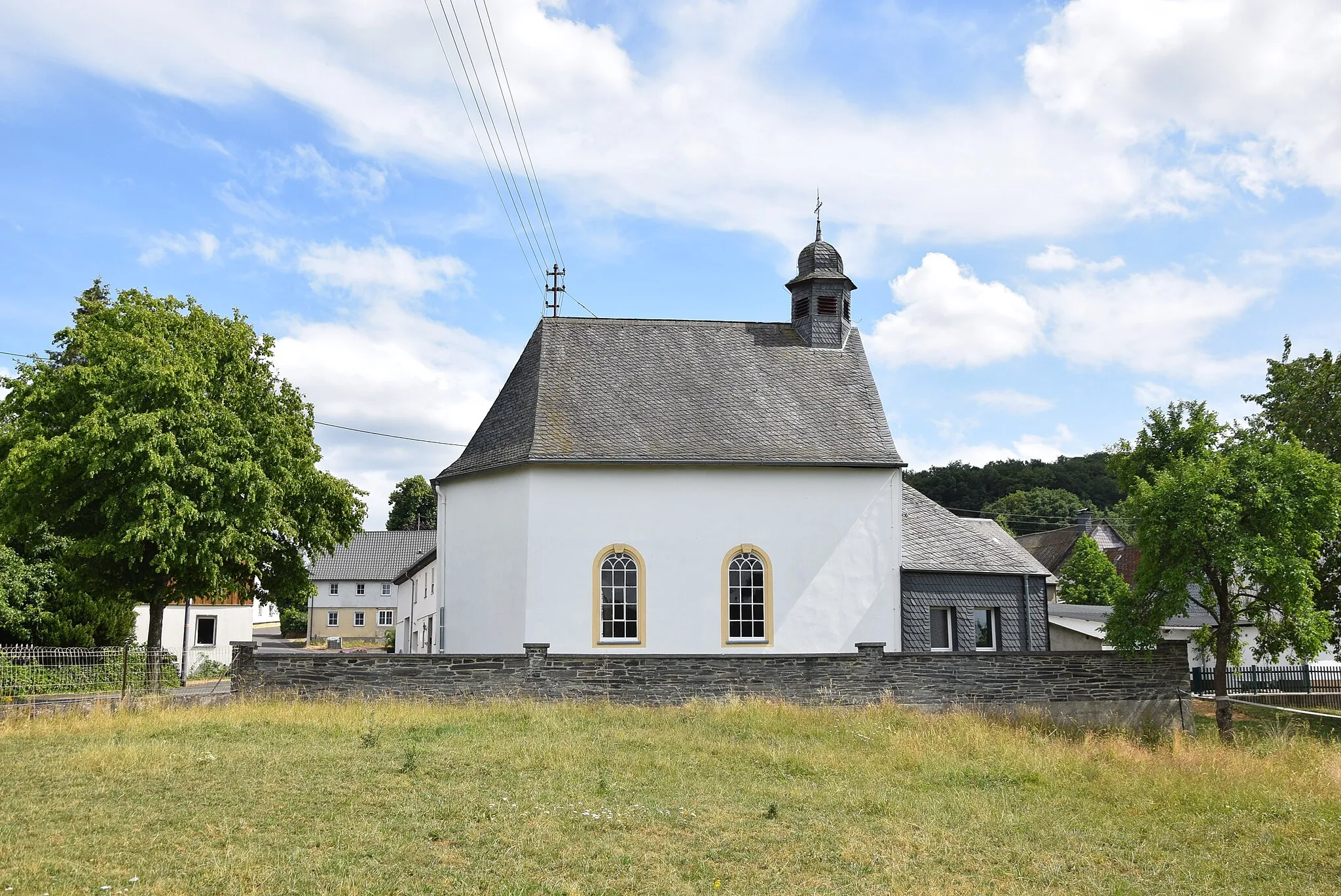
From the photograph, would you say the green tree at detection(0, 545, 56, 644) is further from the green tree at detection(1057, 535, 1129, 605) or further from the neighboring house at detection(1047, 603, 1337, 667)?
the green tree at detection(1057, 535, 1129, 605)

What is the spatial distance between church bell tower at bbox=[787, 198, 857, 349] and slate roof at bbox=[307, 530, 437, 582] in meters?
45.2

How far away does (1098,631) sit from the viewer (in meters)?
29.3

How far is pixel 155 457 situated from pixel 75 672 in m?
4.50

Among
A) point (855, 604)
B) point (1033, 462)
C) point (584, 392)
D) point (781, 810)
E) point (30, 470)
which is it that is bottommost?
point (781, 810)

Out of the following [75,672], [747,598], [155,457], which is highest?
[155,457]

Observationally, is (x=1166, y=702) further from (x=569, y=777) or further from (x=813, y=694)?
(x=569, y=777)

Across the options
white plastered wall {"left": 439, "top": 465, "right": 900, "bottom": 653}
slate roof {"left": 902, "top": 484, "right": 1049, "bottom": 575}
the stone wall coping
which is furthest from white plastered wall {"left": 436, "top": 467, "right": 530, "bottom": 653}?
slate roof {"left": 902, "top": 484, "right": 1049, "bottom": 575}

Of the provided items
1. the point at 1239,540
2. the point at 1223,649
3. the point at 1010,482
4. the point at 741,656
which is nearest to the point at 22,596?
the point at 741,656

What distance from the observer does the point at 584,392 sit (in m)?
24.4

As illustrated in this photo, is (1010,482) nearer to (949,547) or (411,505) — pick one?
(411,505)

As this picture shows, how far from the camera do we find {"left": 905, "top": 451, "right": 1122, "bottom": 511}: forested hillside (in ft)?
332

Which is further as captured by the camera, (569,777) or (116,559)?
(116,559)

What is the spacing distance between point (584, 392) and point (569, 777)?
547 inches

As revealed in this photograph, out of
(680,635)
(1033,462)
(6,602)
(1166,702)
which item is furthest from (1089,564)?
(1033,462)
